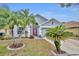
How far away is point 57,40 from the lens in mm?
1502

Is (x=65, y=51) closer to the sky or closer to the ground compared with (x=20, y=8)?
closer to the ground

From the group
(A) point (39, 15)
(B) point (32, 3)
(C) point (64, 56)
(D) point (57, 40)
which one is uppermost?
(B) point (32, 3)

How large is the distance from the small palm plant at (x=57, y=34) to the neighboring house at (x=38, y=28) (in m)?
0.04

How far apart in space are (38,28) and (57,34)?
169 millimetres

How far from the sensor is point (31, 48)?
148cm

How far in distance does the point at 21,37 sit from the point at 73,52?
0.45 metres

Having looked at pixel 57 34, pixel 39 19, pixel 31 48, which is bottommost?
pixel 31 48

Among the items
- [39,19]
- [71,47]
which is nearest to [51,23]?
[39,19]

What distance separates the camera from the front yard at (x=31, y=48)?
147 cm

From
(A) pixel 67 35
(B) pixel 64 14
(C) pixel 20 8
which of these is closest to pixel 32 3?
(C) pixel 20 8

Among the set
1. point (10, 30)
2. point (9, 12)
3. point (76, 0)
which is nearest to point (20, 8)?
point (9, 12)

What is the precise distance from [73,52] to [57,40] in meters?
0.16

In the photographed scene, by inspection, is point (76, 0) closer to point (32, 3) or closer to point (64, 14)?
point (64, 14)

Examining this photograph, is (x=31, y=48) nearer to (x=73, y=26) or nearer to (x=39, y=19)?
(x=39, y=19)
